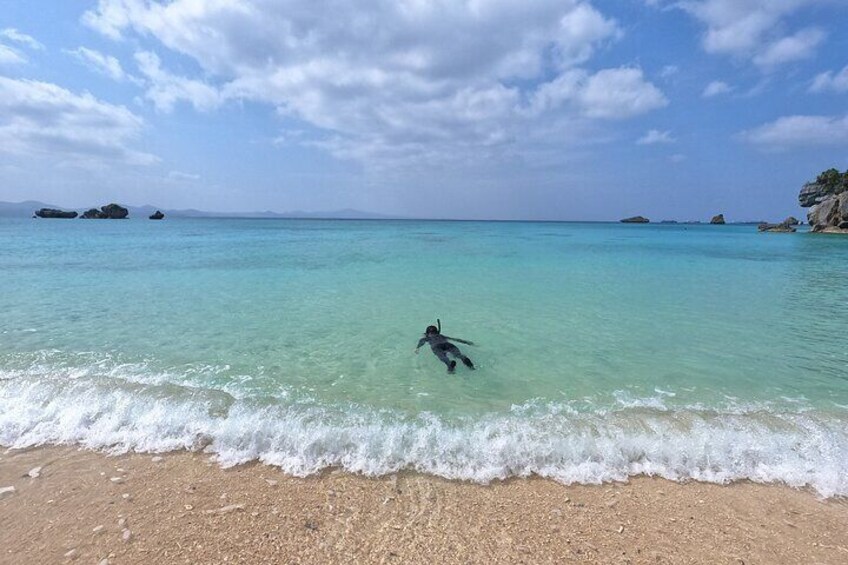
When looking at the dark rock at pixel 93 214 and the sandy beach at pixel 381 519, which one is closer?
the sandy beach at pixel 381 519

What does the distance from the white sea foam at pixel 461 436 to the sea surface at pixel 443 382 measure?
0.10ft

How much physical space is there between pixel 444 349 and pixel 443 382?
1.44 m

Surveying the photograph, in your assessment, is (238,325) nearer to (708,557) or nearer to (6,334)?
(6,334)

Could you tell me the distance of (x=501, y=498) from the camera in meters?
4.91

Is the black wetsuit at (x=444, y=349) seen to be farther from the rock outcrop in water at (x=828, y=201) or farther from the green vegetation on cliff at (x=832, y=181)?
the green vegetation on cliff at (x=832, y=181)

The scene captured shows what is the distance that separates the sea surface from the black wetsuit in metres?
0.24

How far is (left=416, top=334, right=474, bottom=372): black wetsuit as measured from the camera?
8812 millimetres

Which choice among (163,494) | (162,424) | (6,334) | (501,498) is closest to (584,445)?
(501,498)

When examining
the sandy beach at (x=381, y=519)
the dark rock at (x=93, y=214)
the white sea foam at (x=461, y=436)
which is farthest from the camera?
the dark rock at (x=93, y=214)

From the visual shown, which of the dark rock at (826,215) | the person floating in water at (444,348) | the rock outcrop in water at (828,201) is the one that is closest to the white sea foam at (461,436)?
the person floating in water at (444,348)

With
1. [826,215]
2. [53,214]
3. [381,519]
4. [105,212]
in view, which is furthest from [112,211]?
[826,215]

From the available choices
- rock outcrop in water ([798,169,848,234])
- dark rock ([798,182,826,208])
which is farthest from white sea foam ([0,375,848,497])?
dark rock ([798,182,826,208])

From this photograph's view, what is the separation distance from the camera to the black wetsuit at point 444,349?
881 cm

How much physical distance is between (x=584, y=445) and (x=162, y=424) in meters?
6.71
